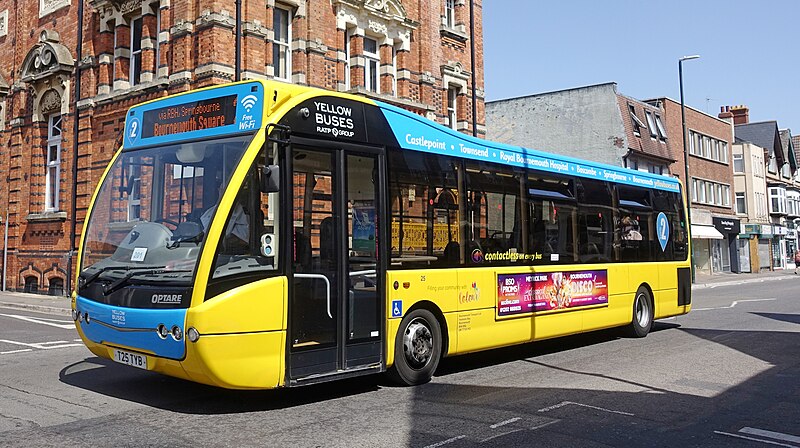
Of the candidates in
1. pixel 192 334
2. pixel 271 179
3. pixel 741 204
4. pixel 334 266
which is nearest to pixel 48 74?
pixel 334 266

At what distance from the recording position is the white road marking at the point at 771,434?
18.9 feet

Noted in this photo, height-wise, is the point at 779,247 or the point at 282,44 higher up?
the point at 282,44

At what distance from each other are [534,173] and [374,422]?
5317mm

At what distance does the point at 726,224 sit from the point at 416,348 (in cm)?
4501

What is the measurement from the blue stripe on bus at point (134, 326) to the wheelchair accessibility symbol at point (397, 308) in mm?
2445

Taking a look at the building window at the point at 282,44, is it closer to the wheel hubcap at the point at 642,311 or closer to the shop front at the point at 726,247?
the wheel hubcap at the point at 642,311

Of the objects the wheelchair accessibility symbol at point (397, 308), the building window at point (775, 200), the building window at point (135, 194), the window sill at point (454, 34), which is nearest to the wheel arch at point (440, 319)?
the wheelchair accessibility symbol at point (397, 308)

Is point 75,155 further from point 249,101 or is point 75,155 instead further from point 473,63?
point 249,101

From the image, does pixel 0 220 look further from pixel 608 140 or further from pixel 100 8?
pixel 608 140

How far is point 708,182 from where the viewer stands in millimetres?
46250

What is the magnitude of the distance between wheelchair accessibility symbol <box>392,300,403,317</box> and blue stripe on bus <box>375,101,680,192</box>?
1.84 m

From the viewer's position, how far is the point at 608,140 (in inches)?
1469

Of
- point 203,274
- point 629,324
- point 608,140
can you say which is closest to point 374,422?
point 203,274

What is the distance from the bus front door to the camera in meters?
6.83
